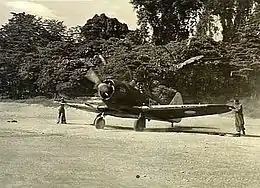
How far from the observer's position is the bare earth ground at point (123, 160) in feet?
14.5

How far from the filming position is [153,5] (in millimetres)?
8578

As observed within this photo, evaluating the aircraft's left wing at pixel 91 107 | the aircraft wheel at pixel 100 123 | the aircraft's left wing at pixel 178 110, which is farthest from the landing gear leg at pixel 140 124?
the aircraft's left wing at pixel 91 107

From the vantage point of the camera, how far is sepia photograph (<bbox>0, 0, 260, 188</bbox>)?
195 inches

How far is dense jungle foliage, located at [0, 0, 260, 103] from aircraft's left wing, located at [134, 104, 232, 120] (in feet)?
4.17

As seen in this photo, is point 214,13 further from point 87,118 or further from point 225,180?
point 87,118

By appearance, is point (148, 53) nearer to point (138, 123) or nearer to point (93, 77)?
point (93, 77)

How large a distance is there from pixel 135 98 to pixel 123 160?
4.94 meters

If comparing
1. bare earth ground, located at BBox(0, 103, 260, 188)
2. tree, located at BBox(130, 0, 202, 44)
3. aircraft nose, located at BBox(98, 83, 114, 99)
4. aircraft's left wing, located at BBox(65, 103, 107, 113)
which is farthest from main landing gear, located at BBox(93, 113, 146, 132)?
tree, located at BBox(130, 0, 202, 44)

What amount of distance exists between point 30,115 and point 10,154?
7.48m

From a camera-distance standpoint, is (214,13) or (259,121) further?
(259,121)

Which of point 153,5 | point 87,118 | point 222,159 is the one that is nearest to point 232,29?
point 153,5

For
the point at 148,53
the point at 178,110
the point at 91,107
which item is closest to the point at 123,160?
the point at 178,110

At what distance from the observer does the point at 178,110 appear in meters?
10.2

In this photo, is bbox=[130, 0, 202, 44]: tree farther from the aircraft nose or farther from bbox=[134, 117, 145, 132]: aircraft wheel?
bbox=[134, 117, 145, 132]: aircraft wheel
